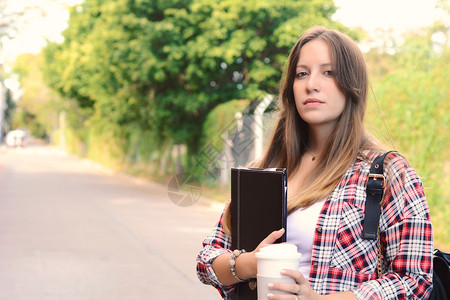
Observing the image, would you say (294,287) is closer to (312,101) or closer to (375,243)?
(375,243)

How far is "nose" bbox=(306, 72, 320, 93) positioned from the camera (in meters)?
1.93

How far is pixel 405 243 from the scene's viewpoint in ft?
5.53

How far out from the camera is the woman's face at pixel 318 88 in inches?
76.2

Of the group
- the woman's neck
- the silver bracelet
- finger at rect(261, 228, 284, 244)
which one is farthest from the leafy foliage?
finger at rect(261, 228, 284, 244)

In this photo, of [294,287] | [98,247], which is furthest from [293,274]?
[98,247]

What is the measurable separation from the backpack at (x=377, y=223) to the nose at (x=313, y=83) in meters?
0.28

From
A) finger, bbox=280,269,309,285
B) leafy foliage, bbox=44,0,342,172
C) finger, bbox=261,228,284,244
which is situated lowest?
finger, bbox=280,269,309,285

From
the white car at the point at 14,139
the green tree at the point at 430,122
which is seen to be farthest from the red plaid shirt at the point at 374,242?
the white car at the point at 14,139

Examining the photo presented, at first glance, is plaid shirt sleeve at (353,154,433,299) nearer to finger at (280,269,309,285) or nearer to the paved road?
finger at (280,269,309,285)

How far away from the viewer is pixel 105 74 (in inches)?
872

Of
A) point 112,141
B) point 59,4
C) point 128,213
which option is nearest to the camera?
point 128,213

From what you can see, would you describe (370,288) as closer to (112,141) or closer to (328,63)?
(328,63)

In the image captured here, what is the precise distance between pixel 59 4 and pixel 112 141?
1472cm

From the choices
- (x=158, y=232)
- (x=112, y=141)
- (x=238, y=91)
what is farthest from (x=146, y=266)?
(x=112, y=141)
